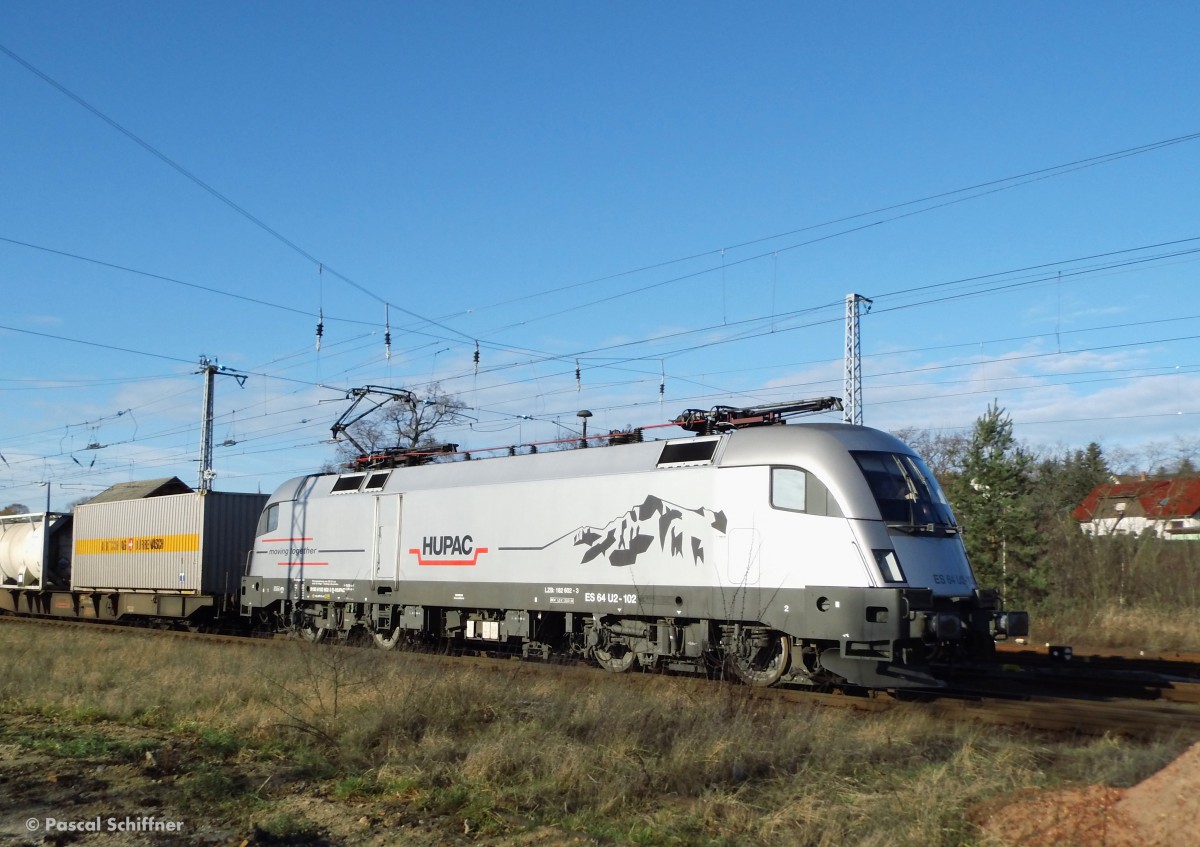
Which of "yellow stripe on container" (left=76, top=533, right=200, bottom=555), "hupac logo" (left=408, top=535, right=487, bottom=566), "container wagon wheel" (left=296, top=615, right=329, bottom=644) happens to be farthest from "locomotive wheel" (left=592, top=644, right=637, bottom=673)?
"yellow stripe on container" (left=76, top=533, right=200, bottom=555)

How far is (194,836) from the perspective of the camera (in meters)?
6.73

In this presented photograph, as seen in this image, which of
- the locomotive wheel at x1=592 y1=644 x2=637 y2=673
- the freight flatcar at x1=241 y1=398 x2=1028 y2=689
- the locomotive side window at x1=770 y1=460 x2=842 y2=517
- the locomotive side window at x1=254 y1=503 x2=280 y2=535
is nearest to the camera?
the freight flatcar at x1=241 y1=398 x2=1028 y2=689

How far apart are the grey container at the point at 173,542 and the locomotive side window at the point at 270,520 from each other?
124 inches

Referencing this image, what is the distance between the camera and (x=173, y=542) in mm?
25500

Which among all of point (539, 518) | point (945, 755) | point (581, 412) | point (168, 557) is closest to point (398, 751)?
point (945, 755)

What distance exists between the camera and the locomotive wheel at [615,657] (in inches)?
590

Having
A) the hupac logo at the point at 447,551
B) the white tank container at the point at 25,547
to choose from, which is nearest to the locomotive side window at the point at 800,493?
the hupac logo at the point at 447,551

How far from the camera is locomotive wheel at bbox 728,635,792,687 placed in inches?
517

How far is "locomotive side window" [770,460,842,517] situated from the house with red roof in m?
16.1

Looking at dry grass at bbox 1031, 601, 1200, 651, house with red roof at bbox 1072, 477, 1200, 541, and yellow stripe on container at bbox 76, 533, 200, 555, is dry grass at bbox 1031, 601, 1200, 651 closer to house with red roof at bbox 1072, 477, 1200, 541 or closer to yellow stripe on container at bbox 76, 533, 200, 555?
house with red roof at bbox 1072, 477, 1200, 541

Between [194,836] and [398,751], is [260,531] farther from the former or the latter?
[194,836]

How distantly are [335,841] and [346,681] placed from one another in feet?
15.1

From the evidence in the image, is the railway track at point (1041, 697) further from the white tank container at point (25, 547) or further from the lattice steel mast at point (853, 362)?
the white tank container at point (25, 547)

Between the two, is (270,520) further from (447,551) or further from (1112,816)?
(1112,816)
